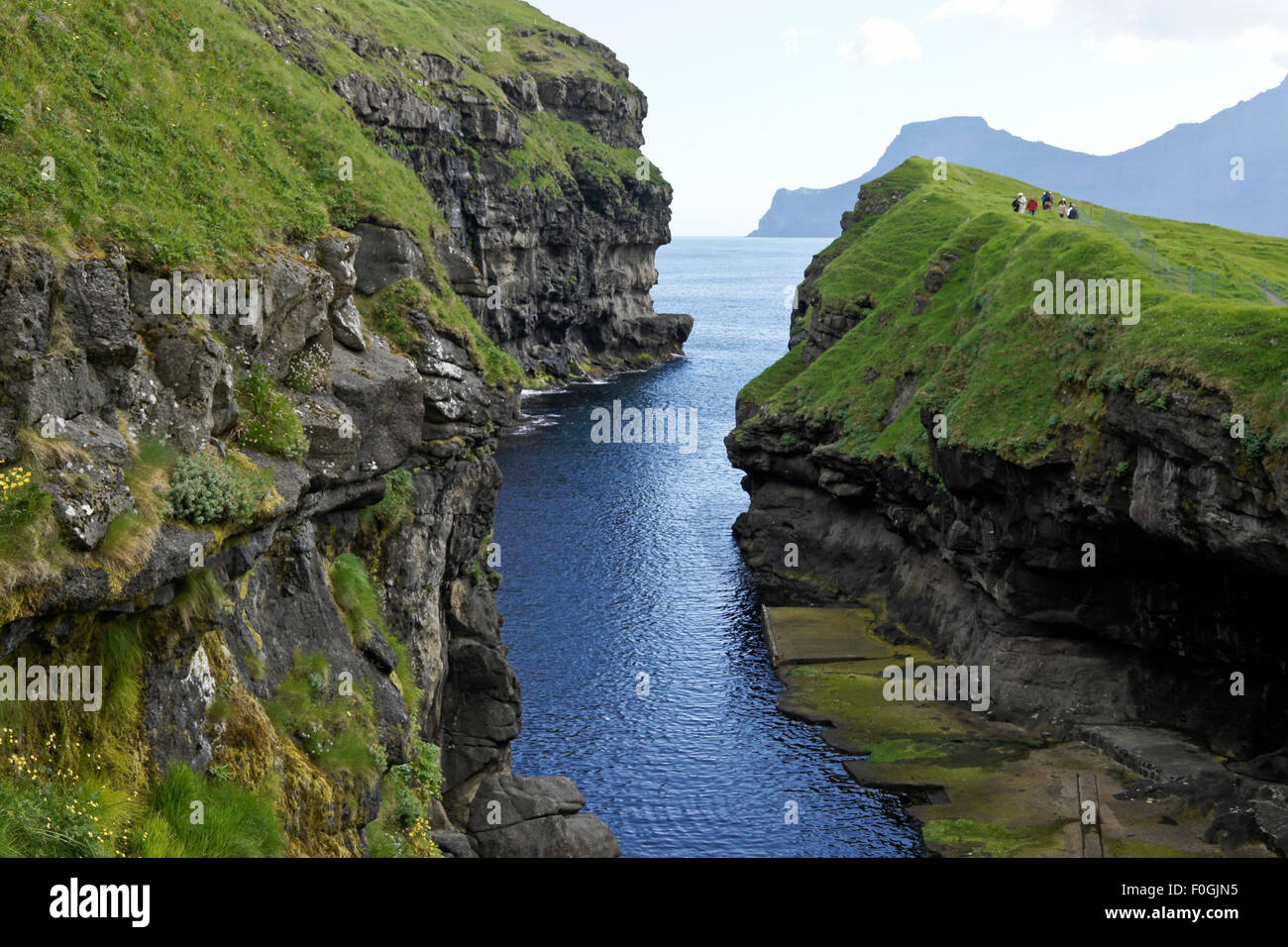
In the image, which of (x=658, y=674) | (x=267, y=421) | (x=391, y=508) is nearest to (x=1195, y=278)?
(x=658, y=674)

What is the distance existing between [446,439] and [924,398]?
5176 centimetres

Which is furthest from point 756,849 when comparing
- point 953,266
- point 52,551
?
point 953,266

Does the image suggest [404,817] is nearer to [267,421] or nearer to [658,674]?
[267,421]

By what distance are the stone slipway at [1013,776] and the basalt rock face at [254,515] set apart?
97.7 feet

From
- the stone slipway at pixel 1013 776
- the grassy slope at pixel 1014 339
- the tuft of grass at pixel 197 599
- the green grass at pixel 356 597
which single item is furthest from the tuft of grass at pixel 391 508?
the grassy slope at pixel 1014 339

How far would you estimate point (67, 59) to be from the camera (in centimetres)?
2694

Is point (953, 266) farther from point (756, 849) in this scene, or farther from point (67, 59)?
point (67, 59)

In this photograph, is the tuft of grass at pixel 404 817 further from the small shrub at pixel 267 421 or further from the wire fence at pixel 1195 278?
the wire fence at pixel 1195 278

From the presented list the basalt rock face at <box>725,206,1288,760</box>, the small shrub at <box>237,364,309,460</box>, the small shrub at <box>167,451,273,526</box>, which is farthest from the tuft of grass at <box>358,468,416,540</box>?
the basalt rock face at <box>725,206,1288,760</box>

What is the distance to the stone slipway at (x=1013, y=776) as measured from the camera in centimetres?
5431

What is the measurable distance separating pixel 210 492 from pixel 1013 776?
51206mm

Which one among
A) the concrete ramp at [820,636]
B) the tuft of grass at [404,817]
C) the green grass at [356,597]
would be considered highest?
the green grass at [356,597]

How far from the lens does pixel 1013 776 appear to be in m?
62.5

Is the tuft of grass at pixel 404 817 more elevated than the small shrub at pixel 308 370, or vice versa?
the small shrub at pixel 308 370
